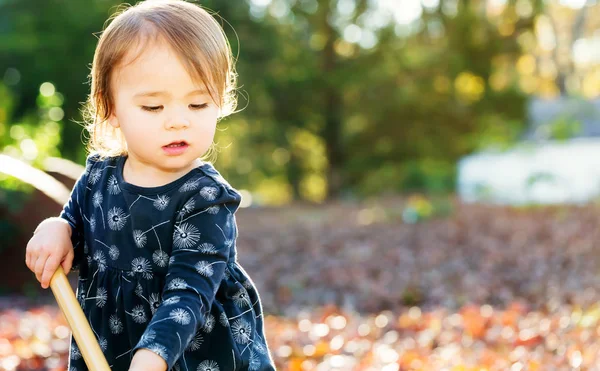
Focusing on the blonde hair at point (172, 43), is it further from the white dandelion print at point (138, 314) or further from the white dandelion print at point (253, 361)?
the white dandelion print at point (253, 361)

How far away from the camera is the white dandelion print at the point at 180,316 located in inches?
71.9

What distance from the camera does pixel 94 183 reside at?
223 cm

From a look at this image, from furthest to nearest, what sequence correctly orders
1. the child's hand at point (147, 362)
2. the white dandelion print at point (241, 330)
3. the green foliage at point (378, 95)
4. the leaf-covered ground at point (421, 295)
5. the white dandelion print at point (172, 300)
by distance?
the green foliage at point (378, 95) → the leaf-covered ground at point (421, 295) → the white dandelion print at point (241, 330) → the white dandelion print at point (172, 300) → the child's hand at point (147, 362)

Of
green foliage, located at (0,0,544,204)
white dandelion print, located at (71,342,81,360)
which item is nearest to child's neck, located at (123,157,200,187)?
white dandelion print, located at (71,342,81,360)

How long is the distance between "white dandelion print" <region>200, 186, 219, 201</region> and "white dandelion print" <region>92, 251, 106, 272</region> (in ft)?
1.08

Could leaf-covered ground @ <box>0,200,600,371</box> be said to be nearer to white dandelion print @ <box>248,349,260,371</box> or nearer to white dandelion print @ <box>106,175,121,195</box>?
white dandelion print @ <box>248,349,260,371</box>

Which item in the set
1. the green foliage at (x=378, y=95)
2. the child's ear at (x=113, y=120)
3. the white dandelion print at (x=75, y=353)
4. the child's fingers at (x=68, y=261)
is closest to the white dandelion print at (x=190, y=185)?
the child's ear at (x=113, y=120)

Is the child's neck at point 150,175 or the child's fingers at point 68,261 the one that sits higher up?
the child's neck at point 150,175

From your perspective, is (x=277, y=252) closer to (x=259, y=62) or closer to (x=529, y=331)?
(x=529, y=331)

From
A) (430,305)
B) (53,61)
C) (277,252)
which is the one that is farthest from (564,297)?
(53,61)

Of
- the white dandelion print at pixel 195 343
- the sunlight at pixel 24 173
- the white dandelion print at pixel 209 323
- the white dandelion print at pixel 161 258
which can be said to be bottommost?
the white dandelion print at pixel 195 343

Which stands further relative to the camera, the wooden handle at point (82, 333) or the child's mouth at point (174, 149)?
the child's mouth at point (174, 149)

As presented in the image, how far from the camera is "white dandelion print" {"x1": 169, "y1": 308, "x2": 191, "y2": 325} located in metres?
1.83

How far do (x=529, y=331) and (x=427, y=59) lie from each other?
1336cm
